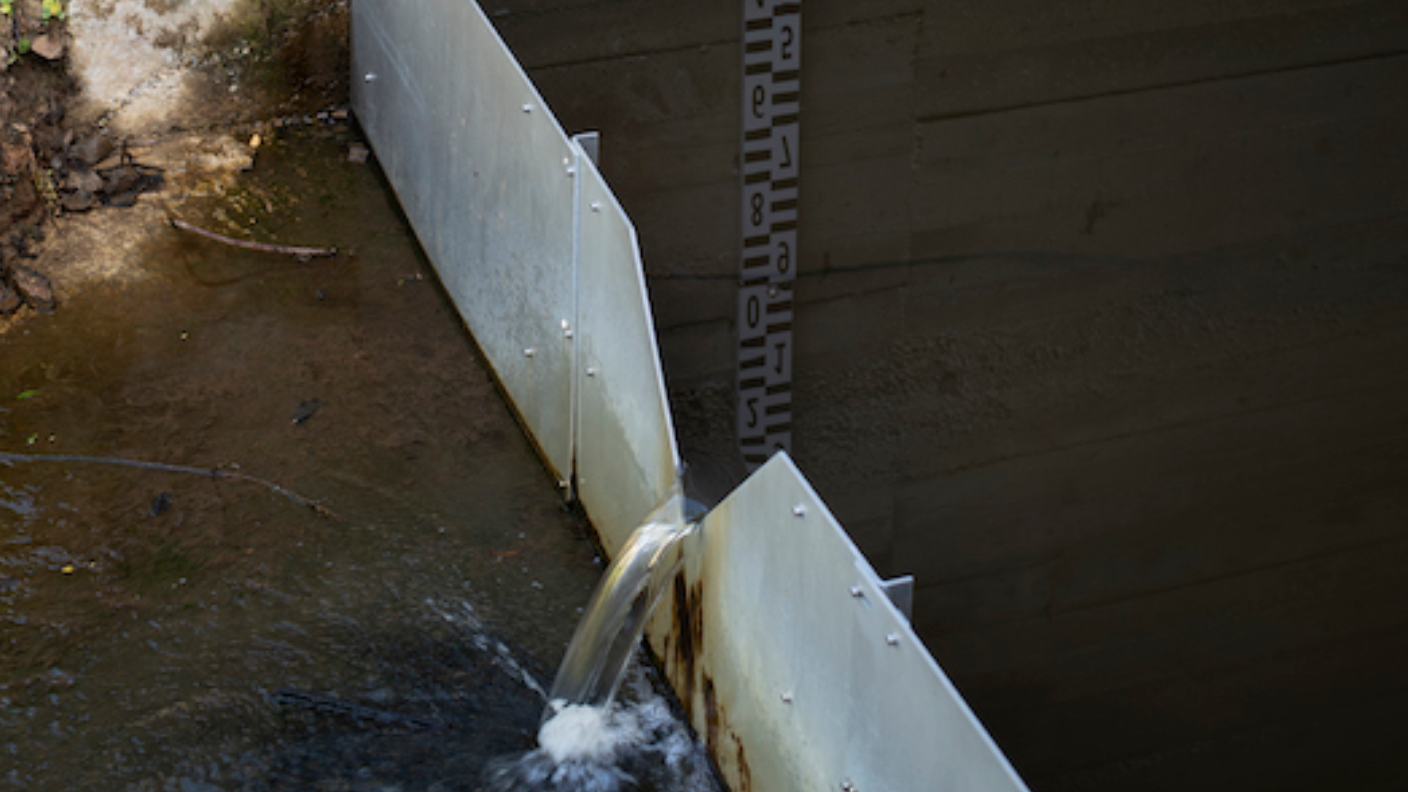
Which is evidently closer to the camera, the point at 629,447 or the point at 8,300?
the point at 629,447

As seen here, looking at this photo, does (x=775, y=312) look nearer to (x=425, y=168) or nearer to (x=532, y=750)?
(x=425, y=168)

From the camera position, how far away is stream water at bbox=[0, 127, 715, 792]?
237 cm

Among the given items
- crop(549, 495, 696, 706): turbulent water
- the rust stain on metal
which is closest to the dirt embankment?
crop(549, 495, 696, 706): turbulent water

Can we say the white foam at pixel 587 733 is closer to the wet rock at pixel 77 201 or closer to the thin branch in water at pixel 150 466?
the thin branch in water at pixel 150 466

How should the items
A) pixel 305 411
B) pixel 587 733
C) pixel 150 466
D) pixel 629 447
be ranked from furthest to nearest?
pixel 305 411
pixel 150 466
pixel 629 447
pixel 587 733

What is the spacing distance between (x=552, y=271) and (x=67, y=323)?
135cm

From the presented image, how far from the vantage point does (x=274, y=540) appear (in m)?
2.81

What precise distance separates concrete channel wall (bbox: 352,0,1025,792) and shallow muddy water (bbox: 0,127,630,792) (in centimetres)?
20

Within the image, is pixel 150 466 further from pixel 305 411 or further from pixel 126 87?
pixel 126 87

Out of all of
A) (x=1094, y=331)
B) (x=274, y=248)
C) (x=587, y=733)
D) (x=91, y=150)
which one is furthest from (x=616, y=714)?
(x=1094, y=331)

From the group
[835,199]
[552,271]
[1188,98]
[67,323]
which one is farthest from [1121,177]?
[67,323]

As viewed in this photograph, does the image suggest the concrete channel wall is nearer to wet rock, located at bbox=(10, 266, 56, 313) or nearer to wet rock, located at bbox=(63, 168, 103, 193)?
wet rock, located at bbox=(63, 168, 103, 193)

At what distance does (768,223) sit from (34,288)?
280 centimetres

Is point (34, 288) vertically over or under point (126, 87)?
under
